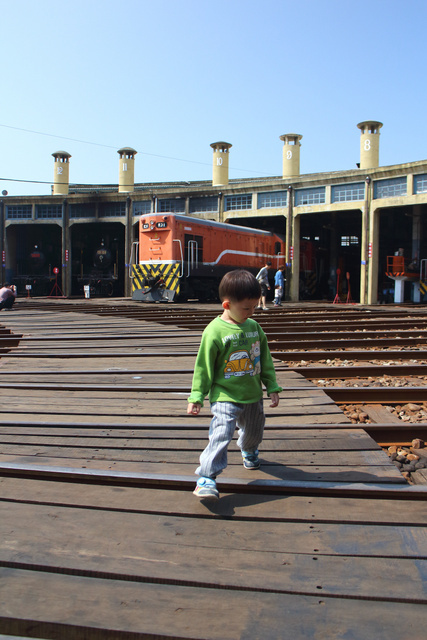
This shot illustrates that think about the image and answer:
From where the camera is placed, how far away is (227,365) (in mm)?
3102

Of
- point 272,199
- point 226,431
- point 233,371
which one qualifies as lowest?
point 226,431

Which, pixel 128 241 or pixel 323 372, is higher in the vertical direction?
pixel 128 241

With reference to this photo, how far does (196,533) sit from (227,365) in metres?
0.95

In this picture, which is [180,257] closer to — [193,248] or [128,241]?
[193,248]

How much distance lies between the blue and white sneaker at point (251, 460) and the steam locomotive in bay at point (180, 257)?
17.2 meters

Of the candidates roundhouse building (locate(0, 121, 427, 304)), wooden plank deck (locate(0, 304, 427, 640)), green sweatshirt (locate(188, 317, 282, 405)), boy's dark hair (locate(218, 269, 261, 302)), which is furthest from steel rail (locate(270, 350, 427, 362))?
roundhouse building (locate(0, 121, 427, 304))

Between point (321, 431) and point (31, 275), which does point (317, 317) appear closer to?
point (321, 431)

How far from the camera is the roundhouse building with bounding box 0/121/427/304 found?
24922 millimetres

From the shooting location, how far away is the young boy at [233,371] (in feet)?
9.84

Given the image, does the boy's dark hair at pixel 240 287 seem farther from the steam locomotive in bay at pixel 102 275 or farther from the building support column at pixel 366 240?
the steam locomotive in bay at pixel 102 275

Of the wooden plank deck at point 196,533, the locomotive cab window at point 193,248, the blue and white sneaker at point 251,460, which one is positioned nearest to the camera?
the wooden plank deck at point 196,533

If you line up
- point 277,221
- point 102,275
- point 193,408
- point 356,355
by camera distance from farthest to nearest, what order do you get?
point 277,221 < point 102,275 < point 356,355 < point 193,408

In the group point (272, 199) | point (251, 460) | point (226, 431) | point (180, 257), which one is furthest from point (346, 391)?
point (272, 199)

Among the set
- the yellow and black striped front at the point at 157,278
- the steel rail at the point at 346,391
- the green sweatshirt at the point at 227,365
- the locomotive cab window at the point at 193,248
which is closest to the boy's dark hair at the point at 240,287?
the green sweatshirt at the point at 227,365
